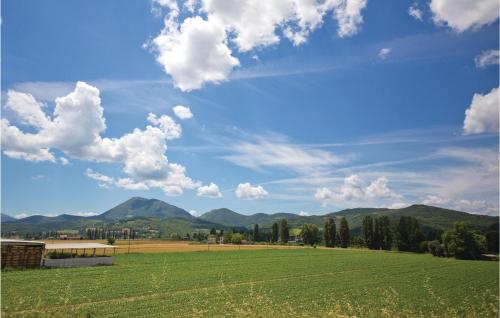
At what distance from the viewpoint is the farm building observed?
4786 centimetres

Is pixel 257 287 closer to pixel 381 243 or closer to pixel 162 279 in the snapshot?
pixel 162 279

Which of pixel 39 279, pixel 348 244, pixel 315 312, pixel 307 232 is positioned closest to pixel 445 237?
pixel 348 244

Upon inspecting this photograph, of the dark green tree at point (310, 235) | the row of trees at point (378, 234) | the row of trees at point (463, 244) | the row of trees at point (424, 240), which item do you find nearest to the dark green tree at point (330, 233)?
the dark green tree at point (310, 235)

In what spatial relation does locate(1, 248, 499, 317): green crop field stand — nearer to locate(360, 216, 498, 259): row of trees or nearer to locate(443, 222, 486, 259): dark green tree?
locate(443, 222, 486, 259): dark green tree

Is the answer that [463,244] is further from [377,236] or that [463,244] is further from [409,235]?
[377,236]

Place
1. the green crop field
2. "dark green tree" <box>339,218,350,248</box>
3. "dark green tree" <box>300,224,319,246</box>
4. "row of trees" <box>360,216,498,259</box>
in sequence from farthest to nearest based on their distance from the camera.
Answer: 1. "dark green tree" <box>300,224,319,246</box>
2. "dark green tree" <box>339,218,350,248</box>
3. "row of trees" <box>360,216,498,259</box>
4. the green crop field

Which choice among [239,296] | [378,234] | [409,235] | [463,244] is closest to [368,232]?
[378,234]

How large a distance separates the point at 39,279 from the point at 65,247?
25.2m

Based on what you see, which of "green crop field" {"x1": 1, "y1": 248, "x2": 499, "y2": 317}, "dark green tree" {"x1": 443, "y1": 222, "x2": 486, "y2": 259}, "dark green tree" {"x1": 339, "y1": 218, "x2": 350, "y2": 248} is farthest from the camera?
"dark green tree" {"x1": 339, "y1": 218, "x2": 350, "y2": 248}

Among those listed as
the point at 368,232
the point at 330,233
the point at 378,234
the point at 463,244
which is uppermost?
the point at 368,232

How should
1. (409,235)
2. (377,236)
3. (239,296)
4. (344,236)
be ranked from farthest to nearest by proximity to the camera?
(344,236)
(377,236)
(409,235)
(239,296)

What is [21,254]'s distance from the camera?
161ft

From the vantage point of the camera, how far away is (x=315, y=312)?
2403 cm

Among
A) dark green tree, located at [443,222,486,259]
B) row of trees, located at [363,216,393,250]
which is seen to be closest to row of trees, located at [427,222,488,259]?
dark green tree, located at [443,222,486,259]
